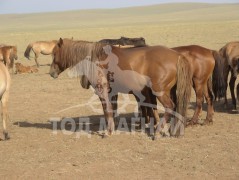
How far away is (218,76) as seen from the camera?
8438mm

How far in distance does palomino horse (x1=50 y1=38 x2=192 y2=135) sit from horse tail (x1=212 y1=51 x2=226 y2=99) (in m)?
1.56

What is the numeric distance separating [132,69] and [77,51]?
1.18 meters

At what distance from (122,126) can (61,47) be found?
2131mm

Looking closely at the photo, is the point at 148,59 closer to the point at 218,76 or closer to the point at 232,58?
the point at 218,76

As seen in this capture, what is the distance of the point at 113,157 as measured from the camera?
620cm

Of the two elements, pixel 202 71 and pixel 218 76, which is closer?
pixel 202 71

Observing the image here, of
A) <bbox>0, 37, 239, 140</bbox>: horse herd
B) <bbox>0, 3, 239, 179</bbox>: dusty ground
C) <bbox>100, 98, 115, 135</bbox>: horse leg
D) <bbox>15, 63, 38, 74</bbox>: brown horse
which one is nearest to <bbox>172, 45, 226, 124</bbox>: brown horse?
<bbox>0, 37, 239, 140</bbox>: horse herd

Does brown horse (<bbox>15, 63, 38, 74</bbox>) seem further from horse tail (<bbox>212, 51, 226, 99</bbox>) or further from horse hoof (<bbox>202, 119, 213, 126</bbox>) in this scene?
horse hoof (<bbox>202, 119, 213, 126</bbox>)

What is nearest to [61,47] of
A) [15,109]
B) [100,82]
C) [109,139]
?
[100,82]

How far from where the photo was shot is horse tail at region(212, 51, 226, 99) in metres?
8.35

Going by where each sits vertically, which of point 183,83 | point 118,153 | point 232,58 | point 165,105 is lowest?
point 118,153

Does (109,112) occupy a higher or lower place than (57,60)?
lower

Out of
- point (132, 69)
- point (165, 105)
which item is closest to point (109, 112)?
point (132, 69)

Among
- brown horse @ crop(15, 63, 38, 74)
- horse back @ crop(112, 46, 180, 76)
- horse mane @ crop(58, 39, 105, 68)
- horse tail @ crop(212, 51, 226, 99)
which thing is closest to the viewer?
horse back @ crop(112, 46, 180, 76)
